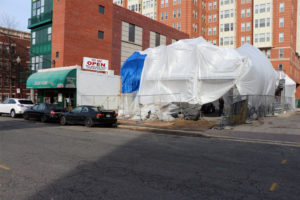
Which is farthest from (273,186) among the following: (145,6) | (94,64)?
(145,6)

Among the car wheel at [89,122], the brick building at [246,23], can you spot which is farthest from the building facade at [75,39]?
the brick building at [246,23]

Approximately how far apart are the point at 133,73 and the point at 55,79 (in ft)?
30.8

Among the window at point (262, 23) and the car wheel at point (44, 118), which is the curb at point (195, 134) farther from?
the window at point (262, 23)

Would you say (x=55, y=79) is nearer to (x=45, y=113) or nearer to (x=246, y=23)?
(x=45, y=113)

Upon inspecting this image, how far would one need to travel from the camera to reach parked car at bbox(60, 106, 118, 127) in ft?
48.5

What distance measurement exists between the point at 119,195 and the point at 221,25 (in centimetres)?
6727

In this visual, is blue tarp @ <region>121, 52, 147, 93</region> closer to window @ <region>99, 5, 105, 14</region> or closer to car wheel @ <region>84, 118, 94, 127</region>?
car wheel @ <region>84, 118, 94, 127</region>

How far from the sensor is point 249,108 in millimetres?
18141

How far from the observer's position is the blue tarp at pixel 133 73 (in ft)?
76.7

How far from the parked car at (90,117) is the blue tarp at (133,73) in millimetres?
8230

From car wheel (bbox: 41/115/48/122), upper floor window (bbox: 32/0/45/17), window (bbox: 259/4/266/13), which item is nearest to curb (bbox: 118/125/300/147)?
car wheel (bbox: 41/115/48/122)

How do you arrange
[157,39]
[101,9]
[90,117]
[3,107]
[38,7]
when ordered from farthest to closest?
[157,39]
[101,9]
[38,7]
[3,107]
[90,117]

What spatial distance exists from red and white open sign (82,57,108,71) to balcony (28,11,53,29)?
7611mm

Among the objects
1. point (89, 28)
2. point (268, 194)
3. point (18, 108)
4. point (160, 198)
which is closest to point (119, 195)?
point (160, 198)
